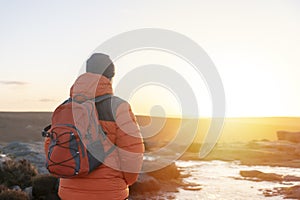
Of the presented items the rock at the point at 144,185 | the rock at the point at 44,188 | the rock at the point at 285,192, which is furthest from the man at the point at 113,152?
the rock at the point at 285,192

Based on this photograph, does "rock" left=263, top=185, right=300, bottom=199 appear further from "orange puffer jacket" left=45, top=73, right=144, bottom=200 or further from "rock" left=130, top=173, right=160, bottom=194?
"orange puffer jacket" left=45, top=73, right=144, bottom=200

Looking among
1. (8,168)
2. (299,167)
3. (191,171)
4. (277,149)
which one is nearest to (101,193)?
(8,168)

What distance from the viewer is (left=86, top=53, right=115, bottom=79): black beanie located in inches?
142

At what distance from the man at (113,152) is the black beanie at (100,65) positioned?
2.1 inches

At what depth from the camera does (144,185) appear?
53.3ft

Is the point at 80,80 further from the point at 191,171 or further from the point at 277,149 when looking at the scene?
the point at 277,149

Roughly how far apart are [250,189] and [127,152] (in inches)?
551

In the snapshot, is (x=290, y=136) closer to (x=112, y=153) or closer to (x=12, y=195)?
(x=12, y=195)

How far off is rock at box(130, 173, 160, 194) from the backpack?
12.6 m

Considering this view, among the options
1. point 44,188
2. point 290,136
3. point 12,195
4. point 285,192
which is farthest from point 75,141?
point 290,136

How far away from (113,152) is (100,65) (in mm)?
748

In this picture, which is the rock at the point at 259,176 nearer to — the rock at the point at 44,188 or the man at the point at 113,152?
the rock at the point at 44,188

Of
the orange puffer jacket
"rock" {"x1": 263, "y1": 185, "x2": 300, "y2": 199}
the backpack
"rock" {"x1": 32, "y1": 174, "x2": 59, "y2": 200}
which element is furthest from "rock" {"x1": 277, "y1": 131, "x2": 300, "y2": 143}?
the backpack

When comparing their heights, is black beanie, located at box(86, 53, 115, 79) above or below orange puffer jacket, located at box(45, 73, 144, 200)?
above
